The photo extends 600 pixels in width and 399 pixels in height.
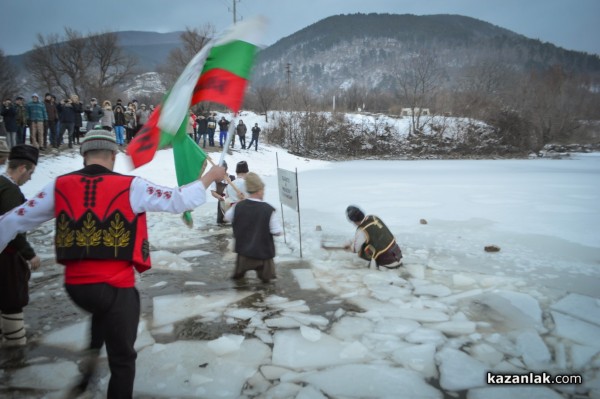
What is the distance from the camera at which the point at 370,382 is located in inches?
116

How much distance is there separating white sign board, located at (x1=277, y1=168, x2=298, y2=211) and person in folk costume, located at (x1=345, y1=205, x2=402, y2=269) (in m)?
1.10

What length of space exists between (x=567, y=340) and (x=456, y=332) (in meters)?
1.07

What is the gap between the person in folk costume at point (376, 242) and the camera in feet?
18.2

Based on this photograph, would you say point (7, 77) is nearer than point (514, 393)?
No

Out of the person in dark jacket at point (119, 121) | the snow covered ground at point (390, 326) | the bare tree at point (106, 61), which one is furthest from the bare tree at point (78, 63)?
the snow covered ground at point (390, 326)

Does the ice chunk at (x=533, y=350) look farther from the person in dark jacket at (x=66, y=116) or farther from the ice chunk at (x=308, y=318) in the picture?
the person in dark jacket at (x=66, y=116)

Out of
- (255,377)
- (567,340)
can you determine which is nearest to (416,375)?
(255,377)

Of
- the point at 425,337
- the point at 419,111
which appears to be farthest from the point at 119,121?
the point at 419,111

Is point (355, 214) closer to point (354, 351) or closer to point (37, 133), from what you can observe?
point (354, 351)

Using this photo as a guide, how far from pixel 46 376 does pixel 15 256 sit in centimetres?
104

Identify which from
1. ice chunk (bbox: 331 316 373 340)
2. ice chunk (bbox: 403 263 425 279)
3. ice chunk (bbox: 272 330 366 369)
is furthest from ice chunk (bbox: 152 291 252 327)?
ice chunk (bbox: 403 263 425 279)

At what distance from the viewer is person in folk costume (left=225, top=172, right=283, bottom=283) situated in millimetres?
4609

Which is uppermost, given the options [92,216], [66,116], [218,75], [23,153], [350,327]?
[66,116]

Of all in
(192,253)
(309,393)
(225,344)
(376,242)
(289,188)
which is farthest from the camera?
(289,188)
